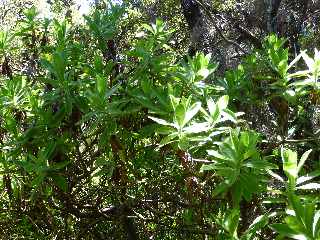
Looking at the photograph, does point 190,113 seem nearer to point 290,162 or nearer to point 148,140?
point 290,162

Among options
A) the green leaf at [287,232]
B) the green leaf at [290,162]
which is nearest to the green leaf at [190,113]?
the green leaf at [290,162]

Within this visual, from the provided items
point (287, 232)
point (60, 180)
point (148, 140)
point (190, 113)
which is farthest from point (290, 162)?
point (148, 140)

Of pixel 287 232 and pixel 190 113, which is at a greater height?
pixel 190 113

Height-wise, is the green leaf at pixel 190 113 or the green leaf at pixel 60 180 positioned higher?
the green leaf at pixel 190 113

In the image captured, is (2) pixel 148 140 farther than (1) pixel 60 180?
Yes

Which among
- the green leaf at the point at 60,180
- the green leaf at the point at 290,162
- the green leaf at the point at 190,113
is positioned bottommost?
the green leaf at the point at 290,162

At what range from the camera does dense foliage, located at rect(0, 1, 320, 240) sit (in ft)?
7.31

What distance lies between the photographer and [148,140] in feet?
10.6

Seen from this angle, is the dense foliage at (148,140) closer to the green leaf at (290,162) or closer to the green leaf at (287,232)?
the green leaf at (290,162)

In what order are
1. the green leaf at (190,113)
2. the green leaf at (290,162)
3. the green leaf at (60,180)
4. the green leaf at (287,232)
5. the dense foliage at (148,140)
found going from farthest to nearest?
1. the green leaf at (60,180)
2. the dense foliage at (148,140)
3. the green leaf at (190,113)
4. the green leaf at (290,162)
5. the green leaf at (287,232)

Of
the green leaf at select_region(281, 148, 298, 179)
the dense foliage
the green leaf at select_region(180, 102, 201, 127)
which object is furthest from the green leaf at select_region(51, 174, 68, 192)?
the green leaf at select_region(281, 148, 298, 179)

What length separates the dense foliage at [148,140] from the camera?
2.23 m

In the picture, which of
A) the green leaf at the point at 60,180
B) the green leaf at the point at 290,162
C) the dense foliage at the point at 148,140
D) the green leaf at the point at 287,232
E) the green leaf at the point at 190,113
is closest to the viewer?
the green leaf at the point at 287,232

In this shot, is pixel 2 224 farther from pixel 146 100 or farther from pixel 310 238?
pixel 310 238
